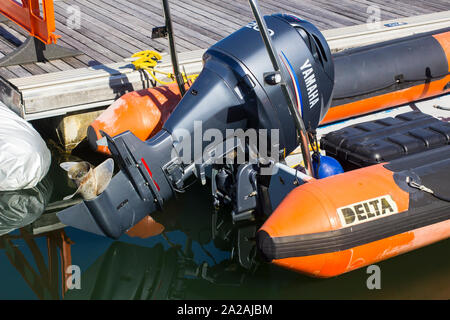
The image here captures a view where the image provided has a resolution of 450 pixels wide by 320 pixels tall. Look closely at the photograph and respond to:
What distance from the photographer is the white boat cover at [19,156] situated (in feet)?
13.7

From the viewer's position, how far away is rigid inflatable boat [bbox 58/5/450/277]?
3.10m

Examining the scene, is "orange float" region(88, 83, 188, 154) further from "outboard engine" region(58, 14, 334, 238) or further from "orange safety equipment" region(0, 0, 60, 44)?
"orange safety equipment" region(0, 0, 60, 44)

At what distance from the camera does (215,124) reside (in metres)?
3.61

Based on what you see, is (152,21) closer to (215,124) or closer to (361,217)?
(215,124)

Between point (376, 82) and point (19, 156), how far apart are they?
255cm

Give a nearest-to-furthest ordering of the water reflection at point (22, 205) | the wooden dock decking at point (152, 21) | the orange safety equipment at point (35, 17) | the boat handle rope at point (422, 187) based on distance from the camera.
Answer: the boat handle rope at point (422, 187)
the water reflection at point (22, 205)
the orange safety equipment at point (35, 17)
the wooden dock decking at point (152, 21)

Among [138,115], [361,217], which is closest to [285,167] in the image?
[361,217]

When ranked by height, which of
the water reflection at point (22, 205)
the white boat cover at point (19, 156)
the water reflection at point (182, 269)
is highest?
the white boat cover at point (19, 156)

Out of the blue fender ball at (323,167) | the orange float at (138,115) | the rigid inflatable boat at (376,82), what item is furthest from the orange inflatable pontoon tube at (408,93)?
the orange float at (138,115)

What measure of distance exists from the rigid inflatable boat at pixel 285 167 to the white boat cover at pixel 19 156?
94 centimetres

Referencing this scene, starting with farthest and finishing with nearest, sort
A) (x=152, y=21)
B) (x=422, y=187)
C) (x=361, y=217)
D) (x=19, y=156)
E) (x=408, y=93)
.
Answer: (x=152, y=21) → (x=408, y=93) → (x=19, y=156) → (x=422, y=187) → (x=361, y=217)

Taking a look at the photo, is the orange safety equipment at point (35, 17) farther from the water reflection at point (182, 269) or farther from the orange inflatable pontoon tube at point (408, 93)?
the orange inflatable pontoon tube at point (408, 93)

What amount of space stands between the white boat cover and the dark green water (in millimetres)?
476

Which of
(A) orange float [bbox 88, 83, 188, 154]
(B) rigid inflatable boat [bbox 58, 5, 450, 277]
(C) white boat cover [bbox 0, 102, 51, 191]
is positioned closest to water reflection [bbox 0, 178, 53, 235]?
(C) white boat cover [bbox 0, 102, 51, 191]
